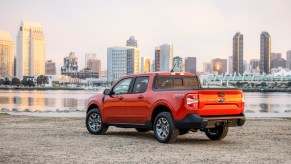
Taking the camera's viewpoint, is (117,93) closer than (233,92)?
No

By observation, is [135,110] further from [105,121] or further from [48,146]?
[48,146]

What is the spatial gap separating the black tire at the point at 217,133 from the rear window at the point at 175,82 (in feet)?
4.47

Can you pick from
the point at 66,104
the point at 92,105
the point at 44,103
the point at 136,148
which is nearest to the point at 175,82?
the point at 136,148

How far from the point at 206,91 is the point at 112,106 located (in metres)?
3.59

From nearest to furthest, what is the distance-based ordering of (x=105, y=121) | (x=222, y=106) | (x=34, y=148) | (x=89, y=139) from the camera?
(x=34, y=148) → (x=222, y=106) → (x=89, y=139) → (x=105, y=121)

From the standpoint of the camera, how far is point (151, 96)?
537 inches

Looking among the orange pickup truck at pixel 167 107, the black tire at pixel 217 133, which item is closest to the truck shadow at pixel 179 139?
the black tire at pixel 217 133

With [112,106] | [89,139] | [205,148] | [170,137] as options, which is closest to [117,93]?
[112,106]

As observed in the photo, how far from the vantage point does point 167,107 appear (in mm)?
13164

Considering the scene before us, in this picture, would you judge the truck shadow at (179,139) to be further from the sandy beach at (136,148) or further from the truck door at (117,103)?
the truck door at (117,103)

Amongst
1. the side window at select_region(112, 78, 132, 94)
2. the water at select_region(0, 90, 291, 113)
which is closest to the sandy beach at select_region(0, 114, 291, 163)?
the side window at select_region(112, 78, 132, 94)

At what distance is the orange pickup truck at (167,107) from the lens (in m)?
12.5

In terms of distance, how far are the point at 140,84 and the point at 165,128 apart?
1.78 metres

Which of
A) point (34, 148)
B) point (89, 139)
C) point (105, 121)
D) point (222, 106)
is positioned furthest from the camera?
point (105, 121)
